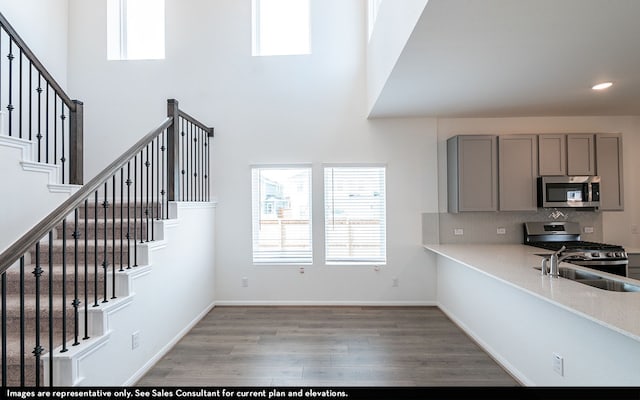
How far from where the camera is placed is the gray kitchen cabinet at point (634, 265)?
12.0ft

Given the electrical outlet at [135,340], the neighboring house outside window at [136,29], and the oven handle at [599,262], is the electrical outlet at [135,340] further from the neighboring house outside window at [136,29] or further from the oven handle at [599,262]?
the oven handle at [599,262]

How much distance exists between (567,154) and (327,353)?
3835mm

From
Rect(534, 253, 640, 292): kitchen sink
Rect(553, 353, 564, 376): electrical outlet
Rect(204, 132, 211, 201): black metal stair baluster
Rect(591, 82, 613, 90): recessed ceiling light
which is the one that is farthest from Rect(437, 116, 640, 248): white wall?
Rect(204, 132, 211, 201): black metal stair baluster

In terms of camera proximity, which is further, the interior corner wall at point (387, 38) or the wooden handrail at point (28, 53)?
the wooden handrail at point (28, 53)

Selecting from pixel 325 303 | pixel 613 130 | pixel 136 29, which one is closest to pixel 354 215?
pixel 325 303

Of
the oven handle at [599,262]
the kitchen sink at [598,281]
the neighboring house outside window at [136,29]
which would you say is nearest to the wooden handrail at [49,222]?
the neighboring house outside window at [136,29]

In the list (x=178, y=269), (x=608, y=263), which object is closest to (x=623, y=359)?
(x=608, y=263)

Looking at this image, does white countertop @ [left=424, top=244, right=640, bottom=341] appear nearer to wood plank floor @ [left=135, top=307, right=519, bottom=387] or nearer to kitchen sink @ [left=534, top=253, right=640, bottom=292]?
kitchen sink @ [left=534, top=253, right=640, bottom=292]

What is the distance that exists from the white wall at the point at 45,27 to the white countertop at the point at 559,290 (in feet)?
19.0

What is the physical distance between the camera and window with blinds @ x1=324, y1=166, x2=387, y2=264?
4.60 meters

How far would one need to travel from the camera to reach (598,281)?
263 centimetres

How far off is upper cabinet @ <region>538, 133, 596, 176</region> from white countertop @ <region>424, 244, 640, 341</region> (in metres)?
1.15

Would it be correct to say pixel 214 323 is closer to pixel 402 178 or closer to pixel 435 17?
pixel 402 178

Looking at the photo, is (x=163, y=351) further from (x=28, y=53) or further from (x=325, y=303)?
(x=28, y=53)
